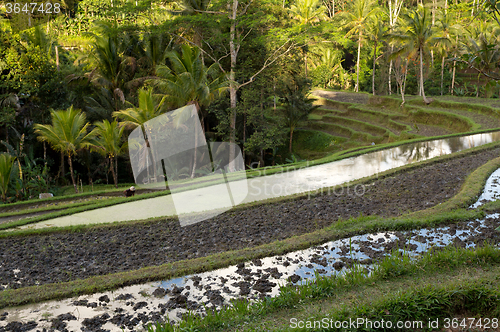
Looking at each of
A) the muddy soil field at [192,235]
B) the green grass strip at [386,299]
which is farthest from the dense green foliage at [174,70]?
the green grass strip at [386,299]

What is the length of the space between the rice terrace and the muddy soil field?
0.04 meters

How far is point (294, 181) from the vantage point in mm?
10703

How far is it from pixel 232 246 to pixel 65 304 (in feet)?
8.66

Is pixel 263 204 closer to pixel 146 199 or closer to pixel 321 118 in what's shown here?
pixel 146 199

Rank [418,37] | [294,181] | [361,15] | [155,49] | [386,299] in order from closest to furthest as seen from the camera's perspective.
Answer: [386,299] < [294,181] < [155,49] < [418,37] < [361,15]

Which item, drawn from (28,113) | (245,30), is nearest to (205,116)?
(245,30)

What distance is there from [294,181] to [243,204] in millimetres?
2432

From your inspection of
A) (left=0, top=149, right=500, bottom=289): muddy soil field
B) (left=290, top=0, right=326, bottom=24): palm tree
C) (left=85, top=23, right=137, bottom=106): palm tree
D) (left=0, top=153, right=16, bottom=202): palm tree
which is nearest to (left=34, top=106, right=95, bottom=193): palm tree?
(left=0, top=153, right=16, bottom=202): palm tree

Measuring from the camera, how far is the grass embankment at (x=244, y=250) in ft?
15.8

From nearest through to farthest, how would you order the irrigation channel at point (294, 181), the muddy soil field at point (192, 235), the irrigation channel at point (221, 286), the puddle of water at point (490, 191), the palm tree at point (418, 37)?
1. the irrigation channel at point (221, 286)
2. the muddy soil field at point (192, 235)
3. the puddle of water at point (490, 191)
4. the irrigation channel at point (294, 181)
5. the palm tree at point (418, 37)

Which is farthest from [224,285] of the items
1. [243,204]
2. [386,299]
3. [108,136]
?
[108,136]

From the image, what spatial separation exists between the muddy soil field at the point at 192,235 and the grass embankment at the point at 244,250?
1.46 feet

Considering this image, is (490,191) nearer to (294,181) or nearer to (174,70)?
(294,181)

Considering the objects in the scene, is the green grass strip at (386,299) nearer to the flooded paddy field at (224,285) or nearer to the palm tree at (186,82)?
the flooded paddy field at (224,285)
